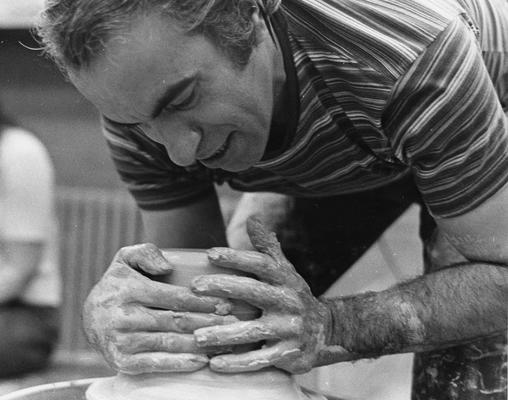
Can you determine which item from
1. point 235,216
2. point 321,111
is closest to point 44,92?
point 235,216

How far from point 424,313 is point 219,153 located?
1.33 ft

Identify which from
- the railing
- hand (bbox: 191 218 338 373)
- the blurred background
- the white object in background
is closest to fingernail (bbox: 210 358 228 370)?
hand (bbox: 191 218 338 373)

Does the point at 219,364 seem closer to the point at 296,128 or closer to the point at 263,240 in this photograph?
the point at 263,240

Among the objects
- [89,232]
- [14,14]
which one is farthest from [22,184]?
[89,232]

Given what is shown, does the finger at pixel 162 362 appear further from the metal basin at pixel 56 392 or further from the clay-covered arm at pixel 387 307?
the metal basin at pixel 56 392

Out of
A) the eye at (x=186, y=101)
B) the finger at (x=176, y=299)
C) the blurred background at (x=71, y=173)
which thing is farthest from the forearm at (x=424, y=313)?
the blurred background at (x=71, y=173)

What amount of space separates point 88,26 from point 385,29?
1.41 ft

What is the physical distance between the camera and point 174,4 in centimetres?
138

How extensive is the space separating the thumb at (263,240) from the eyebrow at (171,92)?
0.68 ft

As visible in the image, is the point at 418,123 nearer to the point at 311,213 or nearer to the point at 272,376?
the point at 272,376

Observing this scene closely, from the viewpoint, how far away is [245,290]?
4.44 ft

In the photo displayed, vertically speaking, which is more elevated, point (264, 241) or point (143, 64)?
point (143, 64)

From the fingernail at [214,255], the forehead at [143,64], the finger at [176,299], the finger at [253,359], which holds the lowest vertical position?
the finger at [253,359]

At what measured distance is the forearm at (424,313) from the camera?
1521 mm
